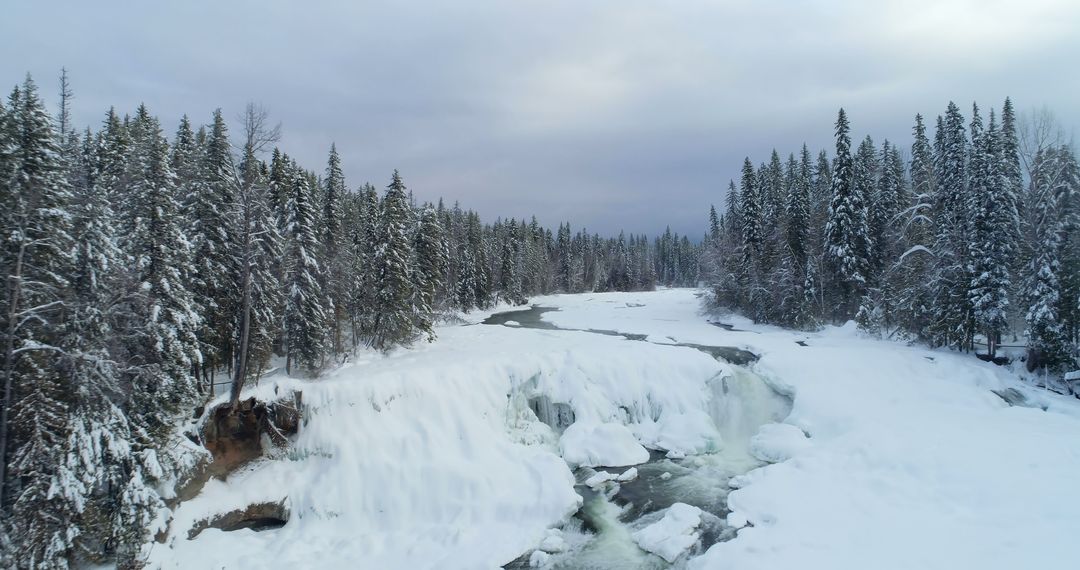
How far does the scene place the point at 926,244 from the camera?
30.2 meters

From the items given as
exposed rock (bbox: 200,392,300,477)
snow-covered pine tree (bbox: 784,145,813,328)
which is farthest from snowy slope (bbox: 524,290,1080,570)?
exposed rock (bbox: 200,392,300,477)

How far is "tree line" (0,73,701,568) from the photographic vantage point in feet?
35.4

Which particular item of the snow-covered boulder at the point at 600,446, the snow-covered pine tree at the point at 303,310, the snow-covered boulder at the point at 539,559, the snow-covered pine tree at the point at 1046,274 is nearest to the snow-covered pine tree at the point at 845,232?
the snow-covered pine tree at the point at 1046,274

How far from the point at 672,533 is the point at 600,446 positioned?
18.8 feet

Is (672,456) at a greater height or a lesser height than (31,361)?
lesser

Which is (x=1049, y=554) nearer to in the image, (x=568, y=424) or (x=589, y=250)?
(x=568, y=424)

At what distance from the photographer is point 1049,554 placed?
32.3 feet

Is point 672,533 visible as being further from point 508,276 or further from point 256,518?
point 508,276

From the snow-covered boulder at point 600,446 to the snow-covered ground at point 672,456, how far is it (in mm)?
73

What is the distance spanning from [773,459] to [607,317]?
27761 millimetres

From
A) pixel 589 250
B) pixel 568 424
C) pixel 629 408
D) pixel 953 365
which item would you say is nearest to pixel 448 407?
pixel 568 424

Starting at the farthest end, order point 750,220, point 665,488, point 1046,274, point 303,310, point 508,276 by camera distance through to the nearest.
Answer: point 508,276 → point 750,220 → point 303,310 → point 1046,274 → point 665,488

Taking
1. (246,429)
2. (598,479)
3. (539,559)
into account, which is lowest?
(539,559)

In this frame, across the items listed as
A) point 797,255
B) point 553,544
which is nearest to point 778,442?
point 553,544
